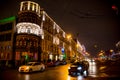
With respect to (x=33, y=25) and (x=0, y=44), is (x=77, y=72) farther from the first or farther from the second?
(x=0, y=44)

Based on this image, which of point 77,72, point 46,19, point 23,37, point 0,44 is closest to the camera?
point 77,72

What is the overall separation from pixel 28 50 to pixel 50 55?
55.1 ft

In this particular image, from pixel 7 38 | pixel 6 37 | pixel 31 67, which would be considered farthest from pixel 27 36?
pixel 31 67

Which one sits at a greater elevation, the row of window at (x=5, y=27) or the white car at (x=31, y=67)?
the row of window at (x=5, y=27)

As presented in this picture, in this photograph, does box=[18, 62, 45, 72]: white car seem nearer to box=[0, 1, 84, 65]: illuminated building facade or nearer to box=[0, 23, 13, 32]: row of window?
box=[0, 1, 84, 65]: illuminated building facade

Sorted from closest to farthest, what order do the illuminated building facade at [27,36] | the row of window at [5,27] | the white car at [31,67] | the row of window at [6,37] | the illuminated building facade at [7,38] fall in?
1. the white car at [31,67]
2. the illuminated building facade at [27,36]
3. the illuminated building facade at [7,38]
4. the row of window at [6,37]
5. the row of window at [5,27]

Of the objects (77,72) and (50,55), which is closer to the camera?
(77,72)

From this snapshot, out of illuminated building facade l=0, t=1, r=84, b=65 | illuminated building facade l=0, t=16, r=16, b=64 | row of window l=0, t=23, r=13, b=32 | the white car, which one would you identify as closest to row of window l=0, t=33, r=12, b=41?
illuminated building facade l=0, t=16, r=16, b=64

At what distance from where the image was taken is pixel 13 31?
57.7 metres

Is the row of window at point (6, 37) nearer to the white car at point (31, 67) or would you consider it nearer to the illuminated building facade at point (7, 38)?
the illuminated building facade at point (7, 38)

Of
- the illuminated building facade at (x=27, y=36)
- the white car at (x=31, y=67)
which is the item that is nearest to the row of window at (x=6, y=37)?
the illuminated building facade at (x=27, y=36)

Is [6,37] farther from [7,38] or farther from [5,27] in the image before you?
[5,27]

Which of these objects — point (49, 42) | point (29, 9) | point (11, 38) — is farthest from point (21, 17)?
point (49, 42)

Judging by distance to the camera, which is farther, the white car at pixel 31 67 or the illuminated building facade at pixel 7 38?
the illuminated building facade at pixel 7 38
